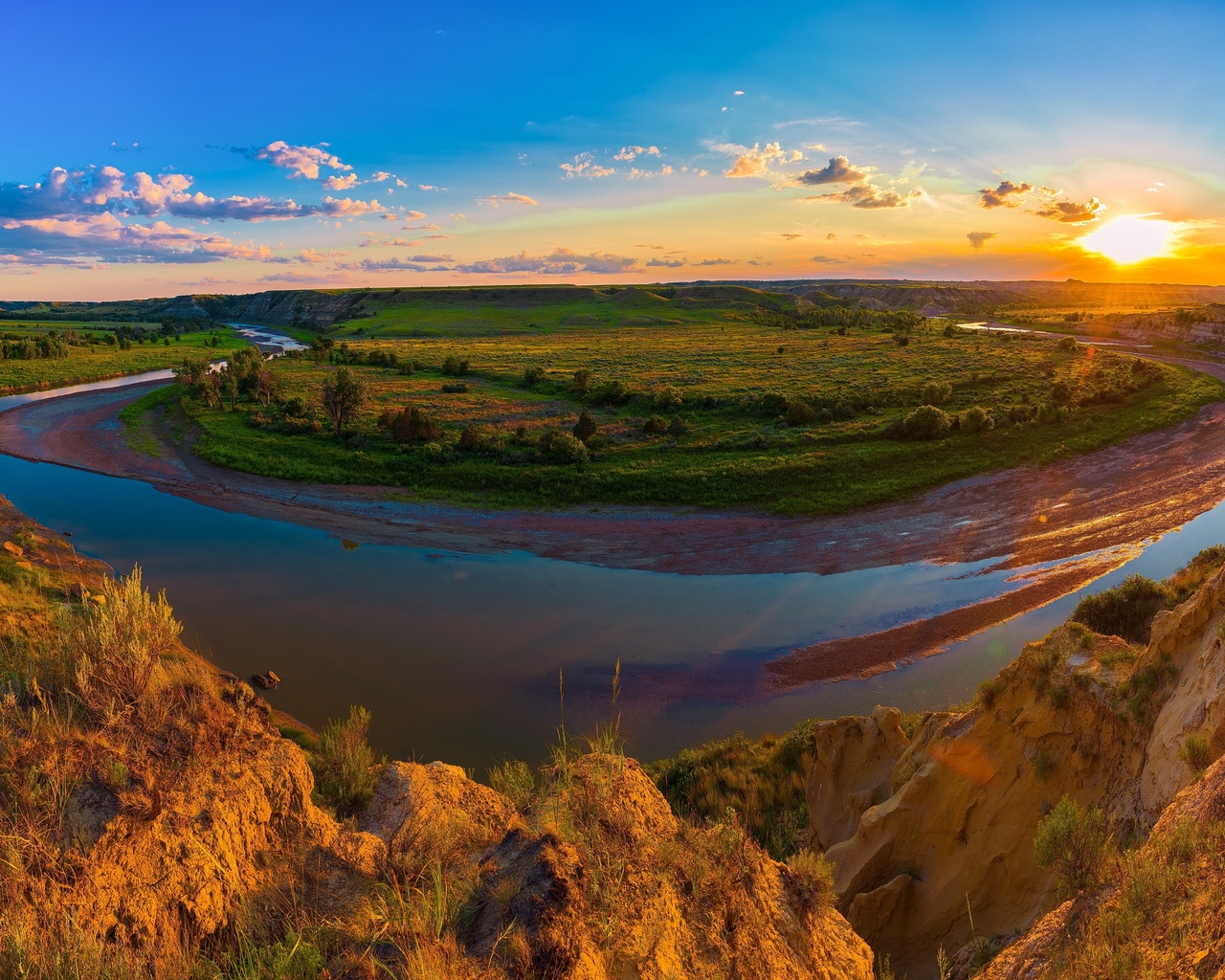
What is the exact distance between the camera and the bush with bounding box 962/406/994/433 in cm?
3759

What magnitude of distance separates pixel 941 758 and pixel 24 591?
2029cm

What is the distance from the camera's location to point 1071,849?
5.18 meters

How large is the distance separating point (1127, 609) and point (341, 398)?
39.7 m

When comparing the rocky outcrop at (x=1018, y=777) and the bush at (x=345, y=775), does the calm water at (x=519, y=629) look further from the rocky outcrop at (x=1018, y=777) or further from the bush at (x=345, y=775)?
the rocky outcrop at (x=1018, y=777)

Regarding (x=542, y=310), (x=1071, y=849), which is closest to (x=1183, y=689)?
(x=1071, y=849)

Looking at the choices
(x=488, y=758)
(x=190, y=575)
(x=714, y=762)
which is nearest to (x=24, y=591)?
(x=190, y=575)

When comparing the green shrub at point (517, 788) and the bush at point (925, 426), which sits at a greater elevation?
the bush at point (925, 426)

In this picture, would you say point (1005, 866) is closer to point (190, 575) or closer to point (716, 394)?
point (190, 575)

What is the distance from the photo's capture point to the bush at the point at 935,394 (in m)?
44.4

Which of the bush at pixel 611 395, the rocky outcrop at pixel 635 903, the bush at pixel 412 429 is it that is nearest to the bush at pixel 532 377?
the bush at pixel 611 395

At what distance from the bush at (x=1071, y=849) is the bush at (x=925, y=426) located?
34.1m

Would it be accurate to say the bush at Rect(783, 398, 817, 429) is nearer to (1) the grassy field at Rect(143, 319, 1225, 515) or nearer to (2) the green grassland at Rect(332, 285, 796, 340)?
(1) the grassy field at Rect(143, 319, 1225, 515)

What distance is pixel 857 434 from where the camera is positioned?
3697 cm

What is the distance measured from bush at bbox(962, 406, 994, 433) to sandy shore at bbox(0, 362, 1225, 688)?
5023mm
